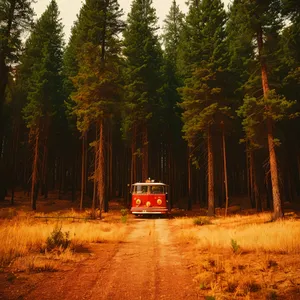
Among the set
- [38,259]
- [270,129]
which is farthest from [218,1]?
[38,259]

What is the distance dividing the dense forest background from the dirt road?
1044 centimetres

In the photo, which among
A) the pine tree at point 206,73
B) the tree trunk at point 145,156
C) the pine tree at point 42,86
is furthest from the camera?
the tree trunk at point 145,156

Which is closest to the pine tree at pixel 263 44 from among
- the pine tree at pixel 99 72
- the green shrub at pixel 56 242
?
the pine tree at pixel 99 72

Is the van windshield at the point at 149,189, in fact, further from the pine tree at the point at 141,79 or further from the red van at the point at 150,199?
the pine tree at the point at 141,79

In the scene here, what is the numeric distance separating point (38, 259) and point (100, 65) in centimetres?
1608

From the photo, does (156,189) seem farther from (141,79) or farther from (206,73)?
(141,79)

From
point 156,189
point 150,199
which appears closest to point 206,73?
point 156,189

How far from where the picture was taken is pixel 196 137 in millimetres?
22453

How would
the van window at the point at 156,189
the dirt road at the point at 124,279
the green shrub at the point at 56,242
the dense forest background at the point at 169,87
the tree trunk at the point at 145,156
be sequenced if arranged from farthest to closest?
the tree trunk at the point at 145,156
the van window at the point at 156,189
the dense forest background at the point at 169,87
the green shrub at the point at 56,242
the dirt road at the point at 124,279

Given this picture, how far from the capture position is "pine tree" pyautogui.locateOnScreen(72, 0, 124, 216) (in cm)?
1931

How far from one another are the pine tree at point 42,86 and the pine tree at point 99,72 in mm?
5595

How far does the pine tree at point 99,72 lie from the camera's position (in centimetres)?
1931

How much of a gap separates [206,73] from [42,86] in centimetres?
1492

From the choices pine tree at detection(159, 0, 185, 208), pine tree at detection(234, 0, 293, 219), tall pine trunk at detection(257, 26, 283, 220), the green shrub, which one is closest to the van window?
pine tree at detection(234, 0, 293, 219)
